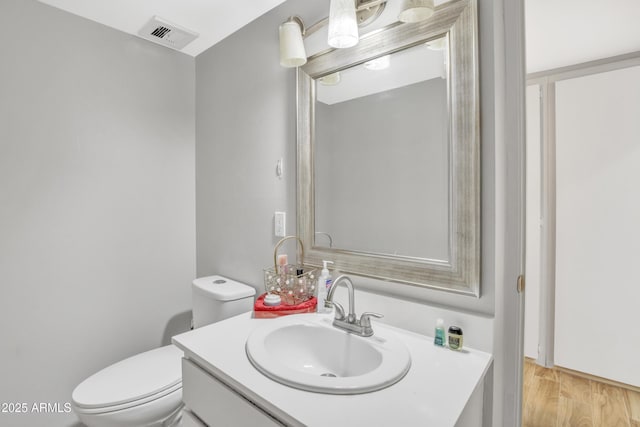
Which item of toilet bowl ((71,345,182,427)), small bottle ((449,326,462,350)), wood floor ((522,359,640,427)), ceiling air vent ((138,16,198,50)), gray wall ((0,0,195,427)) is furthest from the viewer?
wood floor ((522,359,640,427))

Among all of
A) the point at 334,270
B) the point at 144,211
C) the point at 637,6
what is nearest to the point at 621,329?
the point at 637,6

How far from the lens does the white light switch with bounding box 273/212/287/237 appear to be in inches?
56.0

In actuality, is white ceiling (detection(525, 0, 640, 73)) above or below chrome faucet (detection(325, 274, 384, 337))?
above

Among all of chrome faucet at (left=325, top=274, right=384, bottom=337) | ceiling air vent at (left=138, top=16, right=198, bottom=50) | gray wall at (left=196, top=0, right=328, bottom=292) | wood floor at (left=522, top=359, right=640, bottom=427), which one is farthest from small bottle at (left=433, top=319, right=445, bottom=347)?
ceiling air vent at (left=138, top=16, right=198, bottom=50)

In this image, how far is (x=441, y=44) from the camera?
94cm

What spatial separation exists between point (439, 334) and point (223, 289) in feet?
3.40

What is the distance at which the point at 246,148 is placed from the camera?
1600mm

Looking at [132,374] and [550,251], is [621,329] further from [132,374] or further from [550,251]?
[132,374]

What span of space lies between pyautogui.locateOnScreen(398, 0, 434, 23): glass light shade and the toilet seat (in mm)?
1614

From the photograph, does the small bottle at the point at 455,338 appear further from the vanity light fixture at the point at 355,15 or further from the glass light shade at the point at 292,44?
the glass light shade at the point at 292,44

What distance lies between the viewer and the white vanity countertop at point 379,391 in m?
A: 0.60

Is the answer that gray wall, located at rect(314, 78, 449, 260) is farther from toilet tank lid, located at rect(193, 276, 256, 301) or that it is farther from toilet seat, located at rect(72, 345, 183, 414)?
toilet seat, located at rect(72, 345, 183, 414)

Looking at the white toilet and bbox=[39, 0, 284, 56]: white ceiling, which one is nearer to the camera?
the white toilet

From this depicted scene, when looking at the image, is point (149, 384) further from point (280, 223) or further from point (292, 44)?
point (292, 44)
